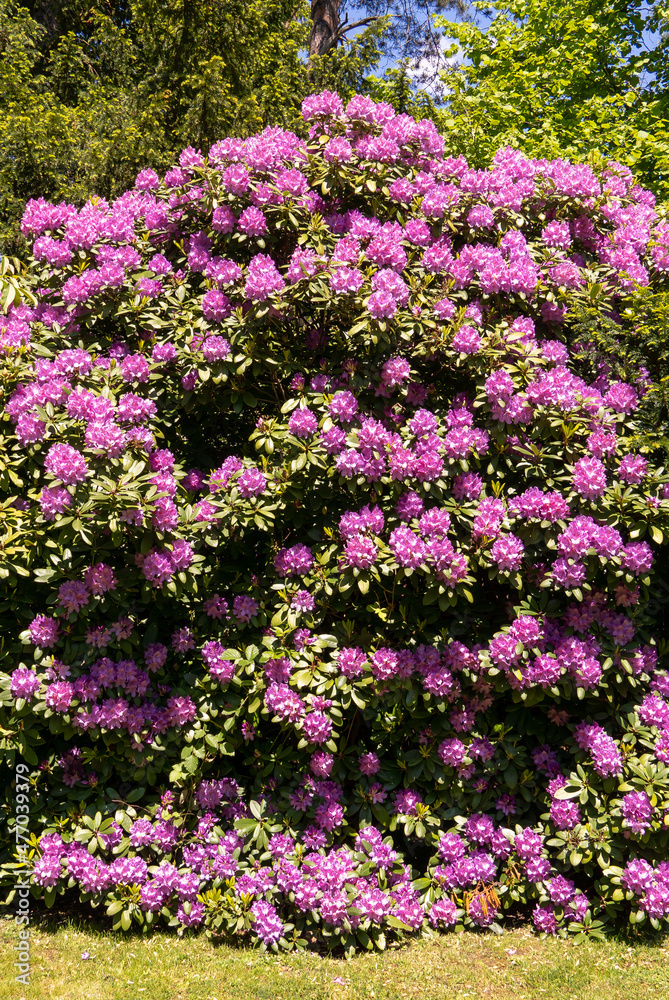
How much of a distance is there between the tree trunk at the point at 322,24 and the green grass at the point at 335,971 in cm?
1461

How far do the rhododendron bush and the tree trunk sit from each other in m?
11.7

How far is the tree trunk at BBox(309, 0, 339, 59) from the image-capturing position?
14.1 m

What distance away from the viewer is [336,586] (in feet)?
12.4

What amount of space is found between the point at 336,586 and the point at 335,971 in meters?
1.71

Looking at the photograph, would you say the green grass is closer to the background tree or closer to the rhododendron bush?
the rhododendron bush

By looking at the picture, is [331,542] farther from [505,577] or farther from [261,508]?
[505,577]

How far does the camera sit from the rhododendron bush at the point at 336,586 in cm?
363

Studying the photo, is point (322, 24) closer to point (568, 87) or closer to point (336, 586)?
point (568, 87)

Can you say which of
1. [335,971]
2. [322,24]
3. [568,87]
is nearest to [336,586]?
[335,971]

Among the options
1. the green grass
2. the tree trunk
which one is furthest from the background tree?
the green grass

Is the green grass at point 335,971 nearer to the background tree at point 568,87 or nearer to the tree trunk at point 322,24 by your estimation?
the background tree at point 568,87

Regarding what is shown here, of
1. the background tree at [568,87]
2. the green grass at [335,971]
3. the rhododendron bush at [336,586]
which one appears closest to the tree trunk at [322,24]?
the background tree at [568,87]

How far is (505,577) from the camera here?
3.68 m

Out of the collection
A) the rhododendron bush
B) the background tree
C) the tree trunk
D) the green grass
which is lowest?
the green grass
